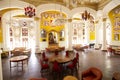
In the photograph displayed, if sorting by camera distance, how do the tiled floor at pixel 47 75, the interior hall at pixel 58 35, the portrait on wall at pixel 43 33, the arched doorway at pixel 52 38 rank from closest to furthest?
the tiled floor at pixel 47 75 → the interior hall at pixel 58 35 → the portrait on wall at pixel 43 33 → the arched doorway at pixel 52 38

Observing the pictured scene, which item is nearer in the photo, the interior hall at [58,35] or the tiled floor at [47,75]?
the tiled floor at [47,75]

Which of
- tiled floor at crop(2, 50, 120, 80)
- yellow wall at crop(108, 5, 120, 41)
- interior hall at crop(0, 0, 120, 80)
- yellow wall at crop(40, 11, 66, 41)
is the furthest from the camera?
yellow wall at crop(40, 11, 66, 41)

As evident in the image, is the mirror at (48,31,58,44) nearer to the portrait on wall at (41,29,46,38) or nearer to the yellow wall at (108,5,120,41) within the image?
the portrait on wall at (41,29,46,38)

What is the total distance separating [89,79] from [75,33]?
655 inches

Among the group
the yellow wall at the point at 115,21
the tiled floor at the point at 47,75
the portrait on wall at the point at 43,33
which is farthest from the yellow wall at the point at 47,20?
the tiled floor at the point at 47,75

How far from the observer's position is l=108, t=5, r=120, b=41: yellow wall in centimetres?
1452

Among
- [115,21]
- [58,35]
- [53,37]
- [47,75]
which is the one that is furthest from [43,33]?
[47,75]

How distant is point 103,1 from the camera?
49.2ft

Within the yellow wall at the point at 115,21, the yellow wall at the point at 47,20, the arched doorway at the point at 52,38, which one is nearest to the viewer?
the yellow wall at the point at 115,21

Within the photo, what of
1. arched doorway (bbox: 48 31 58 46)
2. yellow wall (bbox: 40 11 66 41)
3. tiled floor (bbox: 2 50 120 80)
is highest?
yellow wall (bbox: 40 11 66 41)

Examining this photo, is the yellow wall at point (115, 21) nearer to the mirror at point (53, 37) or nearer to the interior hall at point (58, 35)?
the interior hall at point (58, 35)

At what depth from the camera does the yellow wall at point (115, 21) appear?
14.5 m

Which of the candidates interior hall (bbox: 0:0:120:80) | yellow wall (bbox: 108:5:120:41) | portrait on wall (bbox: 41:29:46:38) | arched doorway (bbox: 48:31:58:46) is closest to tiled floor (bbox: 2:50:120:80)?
interior hall (bbox: 0:0:120:80)

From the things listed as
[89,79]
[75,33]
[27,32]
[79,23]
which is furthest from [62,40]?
[89,79]
